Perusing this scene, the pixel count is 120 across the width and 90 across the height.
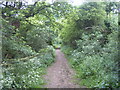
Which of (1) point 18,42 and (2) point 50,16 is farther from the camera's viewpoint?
(2) point 50,16

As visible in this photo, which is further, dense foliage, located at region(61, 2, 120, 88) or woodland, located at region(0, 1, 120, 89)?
dense foliage, located at region(61, 2, 120, 88)

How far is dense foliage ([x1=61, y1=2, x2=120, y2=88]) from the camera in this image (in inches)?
162

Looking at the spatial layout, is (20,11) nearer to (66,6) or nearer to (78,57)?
(66,6)

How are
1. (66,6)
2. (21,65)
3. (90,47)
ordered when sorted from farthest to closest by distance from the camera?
1. (90,47)
2. (66,6)
3. (21,65)

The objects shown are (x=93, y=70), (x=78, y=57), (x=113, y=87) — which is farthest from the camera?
(x=78, y=57)

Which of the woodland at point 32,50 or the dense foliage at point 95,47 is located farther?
the dense foliage at point 95,47

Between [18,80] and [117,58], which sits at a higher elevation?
[117,58]

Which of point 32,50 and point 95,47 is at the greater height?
point 32,50

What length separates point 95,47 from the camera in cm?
746

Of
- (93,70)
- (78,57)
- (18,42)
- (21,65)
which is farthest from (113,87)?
(78,57)

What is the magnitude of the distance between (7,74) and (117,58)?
3.13 metres

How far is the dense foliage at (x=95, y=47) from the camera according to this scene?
412 cm

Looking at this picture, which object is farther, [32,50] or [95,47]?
[95,47]

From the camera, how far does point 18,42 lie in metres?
4.62
